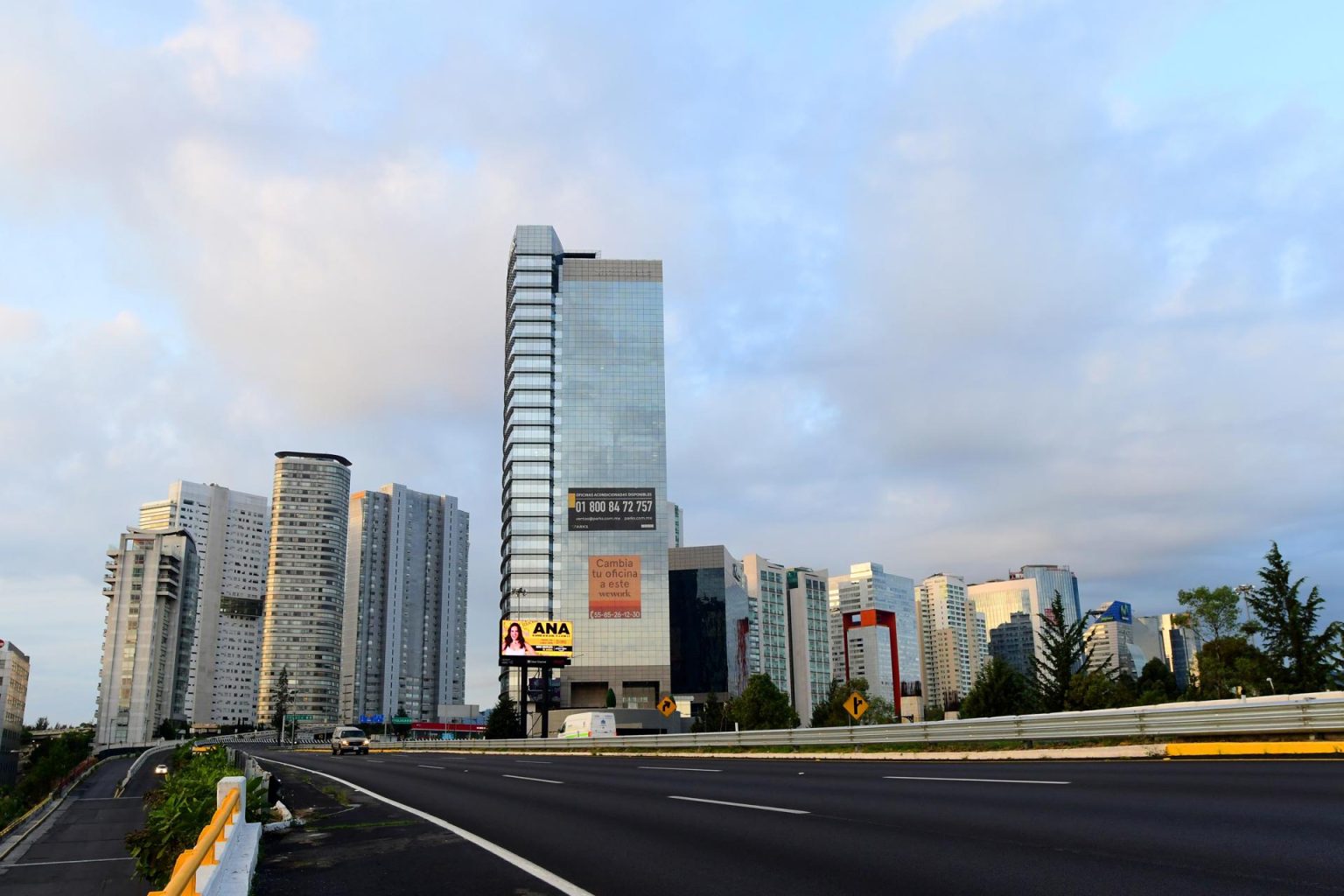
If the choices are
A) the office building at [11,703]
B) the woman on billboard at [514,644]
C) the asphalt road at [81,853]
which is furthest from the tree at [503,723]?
the office building at [11,703]

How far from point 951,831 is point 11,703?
719ft

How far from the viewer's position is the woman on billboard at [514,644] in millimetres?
98625

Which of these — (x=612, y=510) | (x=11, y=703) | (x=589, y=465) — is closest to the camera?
(x=612, y=510)

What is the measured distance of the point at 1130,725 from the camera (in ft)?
74.1

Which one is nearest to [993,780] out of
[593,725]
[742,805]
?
[742,805]

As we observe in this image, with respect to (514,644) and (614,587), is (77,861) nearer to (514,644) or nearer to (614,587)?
(514,644)

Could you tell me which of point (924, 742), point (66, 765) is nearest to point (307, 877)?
point (924, 742)

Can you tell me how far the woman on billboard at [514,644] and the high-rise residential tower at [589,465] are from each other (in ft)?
207

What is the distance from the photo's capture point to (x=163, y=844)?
43.6 feet

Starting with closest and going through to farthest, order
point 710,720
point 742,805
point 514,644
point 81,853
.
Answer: point 742,805 → point 81,853 → point 514,644 → point 710,720

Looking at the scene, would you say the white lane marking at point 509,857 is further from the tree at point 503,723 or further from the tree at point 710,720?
the tree at point 710,720

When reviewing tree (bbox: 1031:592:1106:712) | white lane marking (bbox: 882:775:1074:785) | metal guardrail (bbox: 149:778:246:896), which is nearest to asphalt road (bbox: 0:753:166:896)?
metal guardrail (bbox: 149:778:246:896)

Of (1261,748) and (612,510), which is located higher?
(612,510)

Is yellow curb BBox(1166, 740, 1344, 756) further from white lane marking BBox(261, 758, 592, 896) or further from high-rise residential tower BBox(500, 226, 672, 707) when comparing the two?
high-rise residential tower BBox(500, 226, 672, 707)
